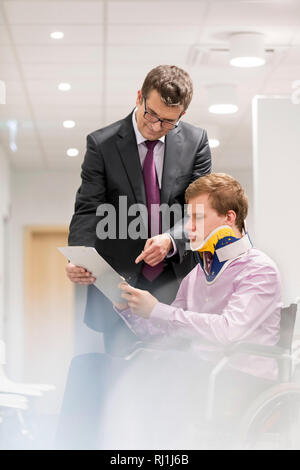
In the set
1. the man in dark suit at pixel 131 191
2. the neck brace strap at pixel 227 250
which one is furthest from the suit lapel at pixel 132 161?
the neck brace strap at pixel 227 250

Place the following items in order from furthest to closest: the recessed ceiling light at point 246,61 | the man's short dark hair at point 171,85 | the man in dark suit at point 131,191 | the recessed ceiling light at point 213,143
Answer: the recessed ceiling light at point 246,61
the recessed ceiling light at point 213,143
the man in dark suit at point 131,191
the man's short dark hair at point 171,85

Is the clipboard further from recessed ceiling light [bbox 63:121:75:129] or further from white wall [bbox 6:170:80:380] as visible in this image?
recessed ceiling light [bbox 63:121:75:129]

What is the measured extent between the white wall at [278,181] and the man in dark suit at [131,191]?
1.14 feet

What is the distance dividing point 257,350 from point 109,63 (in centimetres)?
111

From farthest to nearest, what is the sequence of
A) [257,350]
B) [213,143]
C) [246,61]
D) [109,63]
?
[109,63] → [246,61] → [213,143] → [257,350]

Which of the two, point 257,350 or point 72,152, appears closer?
point 257,350

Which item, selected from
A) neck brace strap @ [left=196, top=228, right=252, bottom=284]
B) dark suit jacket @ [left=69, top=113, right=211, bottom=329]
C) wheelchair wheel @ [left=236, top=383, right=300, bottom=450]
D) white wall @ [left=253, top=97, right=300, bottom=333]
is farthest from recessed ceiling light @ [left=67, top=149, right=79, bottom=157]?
wheelchair wheel @ [left=236, top=383, right=300, bottom=450]

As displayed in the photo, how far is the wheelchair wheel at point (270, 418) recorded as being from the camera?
56.5 inches

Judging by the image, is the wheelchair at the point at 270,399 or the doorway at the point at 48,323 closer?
the wheelchair at the point at 270,399

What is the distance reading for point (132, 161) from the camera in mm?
1627

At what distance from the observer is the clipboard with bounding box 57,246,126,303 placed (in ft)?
4.65

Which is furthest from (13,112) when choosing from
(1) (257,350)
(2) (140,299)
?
(1) (257,350)

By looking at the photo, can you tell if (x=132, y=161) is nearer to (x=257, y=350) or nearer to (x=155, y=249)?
(x=155, y=249)

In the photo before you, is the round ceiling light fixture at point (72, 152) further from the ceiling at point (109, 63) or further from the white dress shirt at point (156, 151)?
the white dress shirt at point (156, 151)
